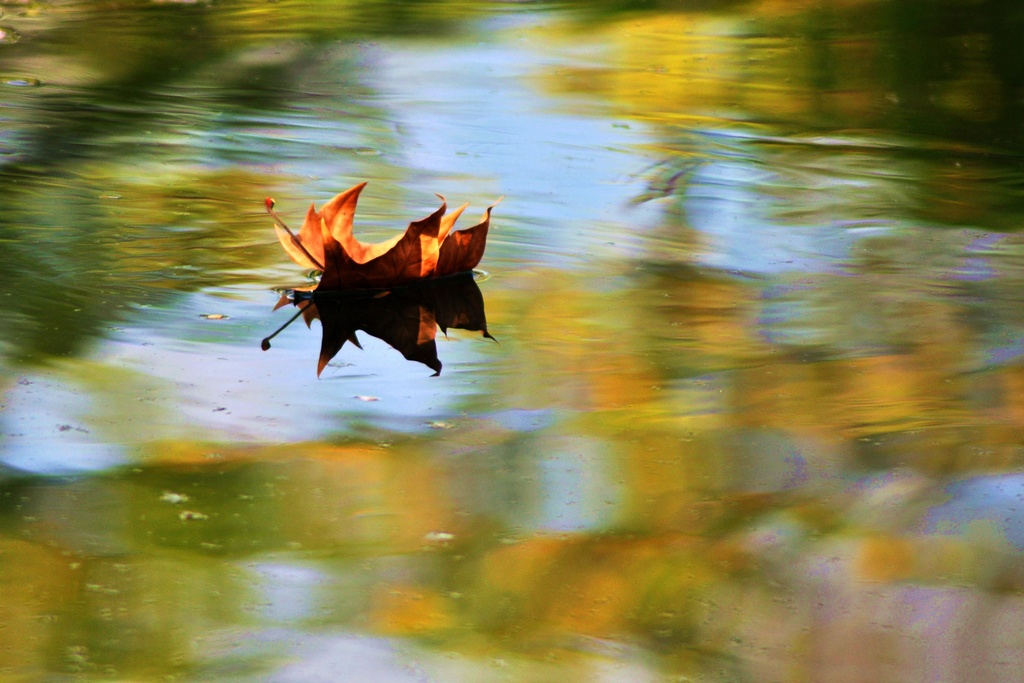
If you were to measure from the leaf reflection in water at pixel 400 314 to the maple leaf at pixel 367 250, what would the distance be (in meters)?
0.01

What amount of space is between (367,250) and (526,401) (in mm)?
406

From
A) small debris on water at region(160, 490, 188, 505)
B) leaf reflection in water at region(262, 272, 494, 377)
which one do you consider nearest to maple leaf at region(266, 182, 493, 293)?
leaf reflection in water at region(262, 272, 494, 377)

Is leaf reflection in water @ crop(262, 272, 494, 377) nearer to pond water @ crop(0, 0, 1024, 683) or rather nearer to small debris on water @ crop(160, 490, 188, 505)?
pond water @ crop(0, 0, 1024, 683)

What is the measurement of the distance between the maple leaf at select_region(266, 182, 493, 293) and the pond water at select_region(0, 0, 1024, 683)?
0.14ft

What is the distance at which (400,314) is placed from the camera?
1411mm

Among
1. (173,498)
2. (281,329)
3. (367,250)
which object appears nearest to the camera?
(173,498)

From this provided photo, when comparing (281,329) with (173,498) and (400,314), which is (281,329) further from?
(173,498)

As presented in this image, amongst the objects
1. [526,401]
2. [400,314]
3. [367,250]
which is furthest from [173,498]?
[367,250]

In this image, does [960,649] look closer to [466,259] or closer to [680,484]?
[680,484]

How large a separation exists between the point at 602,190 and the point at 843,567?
117 cm

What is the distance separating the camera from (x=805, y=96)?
2.63m

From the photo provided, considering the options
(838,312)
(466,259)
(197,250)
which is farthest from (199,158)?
(838,312)

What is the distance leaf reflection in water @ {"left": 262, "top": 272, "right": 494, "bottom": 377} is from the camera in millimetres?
1315

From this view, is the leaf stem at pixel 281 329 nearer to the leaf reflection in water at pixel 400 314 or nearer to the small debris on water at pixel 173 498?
the leaf reflection in water at pixel 400 314
